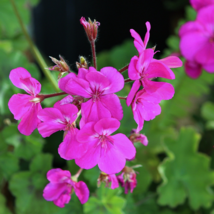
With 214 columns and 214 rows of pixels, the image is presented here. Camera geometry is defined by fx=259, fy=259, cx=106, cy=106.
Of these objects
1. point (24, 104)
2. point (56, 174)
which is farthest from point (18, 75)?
point (56, 174)

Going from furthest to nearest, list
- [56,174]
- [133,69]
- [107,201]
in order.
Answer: [107,201] < [56,174] < [133,69]

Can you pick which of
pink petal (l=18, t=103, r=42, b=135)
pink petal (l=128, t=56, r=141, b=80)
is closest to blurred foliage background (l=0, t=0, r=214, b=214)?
pink petal (l=18, t=103, r=42, b=135)

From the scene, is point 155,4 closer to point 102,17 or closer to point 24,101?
point 102,17

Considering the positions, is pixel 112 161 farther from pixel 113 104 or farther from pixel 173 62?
pixel 173 62

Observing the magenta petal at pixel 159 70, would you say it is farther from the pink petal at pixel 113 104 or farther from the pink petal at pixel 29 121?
the pink petal at pixel 29 121

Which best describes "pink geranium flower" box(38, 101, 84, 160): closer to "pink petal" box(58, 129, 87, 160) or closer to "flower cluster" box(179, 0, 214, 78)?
"pink petal" box(58, 129, 87, 160)

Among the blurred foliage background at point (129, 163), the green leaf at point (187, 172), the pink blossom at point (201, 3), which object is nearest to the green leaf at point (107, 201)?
the blurred foliage background at point (129, 163)

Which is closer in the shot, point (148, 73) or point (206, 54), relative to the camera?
point (148, 73)

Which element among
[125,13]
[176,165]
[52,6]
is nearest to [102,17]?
[125,13]
